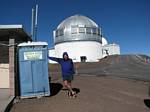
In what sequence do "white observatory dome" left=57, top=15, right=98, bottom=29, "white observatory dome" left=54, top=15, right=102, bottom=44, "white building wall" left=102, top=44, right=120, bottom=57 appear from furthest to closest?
"white building wall" left=102, top=44, right=120, bottom=57 < "white observatory dome" left=57, top=15, right=98, bottom=29 < "white observatory dome" left=54, top=15, right=102, bottom=44

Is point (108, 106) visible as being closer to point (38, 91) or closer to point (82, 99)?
point (82, 99)

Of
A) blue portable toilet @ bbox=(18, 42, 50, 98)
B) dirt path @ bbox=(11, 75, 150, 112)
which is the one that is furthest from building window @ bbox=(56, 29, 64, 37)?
blue portable toilet @ bbox=(18, 42, 50, 98)

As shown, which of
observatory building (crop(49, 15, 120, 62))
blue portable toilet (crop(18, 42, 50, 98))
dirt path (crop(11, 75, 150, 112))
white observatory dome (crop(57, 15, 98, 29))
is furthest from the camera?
white observatory dome (crop(57, 15, 98, 29))

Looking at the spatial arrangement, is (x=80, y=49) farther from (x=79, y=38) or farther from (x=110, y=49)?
(x=110, y=49)

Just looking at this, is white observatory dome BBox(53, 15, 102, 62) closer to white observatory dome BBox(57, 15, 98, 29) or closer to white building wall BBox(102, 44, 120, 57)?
white observatory dome BBox(57, 15, 98, 29)

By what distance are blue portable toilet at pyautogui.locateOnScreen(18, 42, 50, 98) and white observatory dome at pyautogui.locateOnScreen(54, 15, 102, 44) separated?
133ft

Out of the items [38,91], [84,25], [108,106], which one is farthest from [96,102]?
[84,25]

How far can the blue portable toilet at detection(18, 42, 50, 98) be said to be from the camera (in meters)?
10.1

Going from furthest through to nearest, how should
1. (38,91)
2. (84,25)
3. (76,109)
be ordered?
(84,25) → (38,91) → (76,109)

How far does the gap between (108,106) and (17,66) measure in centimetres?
354

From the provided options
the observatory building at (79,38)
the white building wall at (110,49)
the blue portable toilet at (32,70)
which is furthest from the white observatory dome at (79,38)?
the blue portable toilet at (32,70)

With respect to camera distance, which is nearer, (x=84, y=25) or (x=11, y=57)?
(x=11, y=57)

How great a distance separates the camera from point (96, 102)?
9.64m

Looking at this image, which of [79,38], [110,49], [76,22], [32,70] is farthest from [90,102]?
[110,49]
